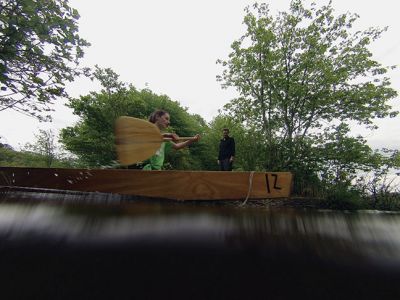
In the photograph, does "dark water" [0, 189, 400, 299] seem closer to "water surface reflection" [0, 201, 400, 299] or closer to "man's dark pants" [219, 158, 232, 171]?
"water surface reflection" [0, 201, 400, 299]

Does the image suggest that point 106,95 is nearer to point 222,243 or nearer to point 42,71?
point 42,71

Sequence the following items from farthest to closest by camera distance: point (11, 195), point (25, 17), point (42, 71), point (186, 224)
→ point (42, 71) → point (25, 17) → point (11, 195) → point (186, 224)

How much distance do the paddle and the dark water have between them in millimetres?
437

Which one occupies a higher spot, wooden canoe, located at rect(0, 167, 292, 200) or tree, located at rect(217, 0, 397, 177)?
tree, located at rect(217, 0, 397, 177)

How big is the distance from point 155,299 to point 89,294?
26 cm

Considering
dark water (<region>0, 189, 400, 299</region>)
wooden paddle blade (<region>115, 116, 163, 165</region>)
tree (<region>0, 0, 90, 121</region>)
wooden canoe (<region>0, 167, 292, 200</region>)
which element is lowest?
dark water (<region>0, 189, 400, 299</region>)

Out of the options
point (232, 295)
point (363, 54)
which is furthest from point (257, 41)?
point (232, 295)

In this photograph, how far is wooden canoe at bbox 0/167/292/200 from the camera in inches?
65.1

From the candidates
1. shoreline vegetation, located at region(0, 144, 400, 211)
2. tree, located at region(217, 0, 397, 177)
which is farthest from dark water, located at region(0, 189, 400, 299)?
tree, located at region(217, 0, 397, 177)

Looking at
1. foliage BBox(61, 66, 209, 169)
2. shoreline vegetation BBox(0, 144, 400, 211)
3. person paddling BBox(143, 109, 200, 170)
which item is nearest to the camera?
shoreline vegetation BBox(0, 144, 400, 211)

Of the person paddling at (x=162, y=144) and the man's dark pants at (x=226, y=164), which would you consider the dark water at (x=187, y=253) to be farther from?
the man's dark pants at (x=226, y=164)

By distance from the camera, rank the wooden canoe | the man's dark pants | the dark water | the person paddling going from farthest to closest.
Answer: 1. the man's dark pants
2. the person paddling
3. the wooden canoe
4. the dark water

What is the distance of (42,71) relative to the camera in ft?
14.7

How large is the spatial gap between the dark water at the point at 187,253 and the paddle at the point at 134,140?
437mm
